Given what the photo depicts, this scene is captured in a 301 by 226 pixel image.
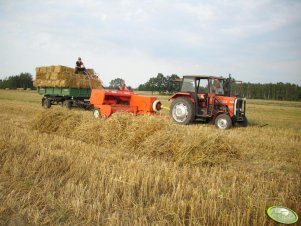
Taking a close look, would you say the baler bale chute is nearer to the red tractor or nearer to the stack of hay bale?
the red tractor

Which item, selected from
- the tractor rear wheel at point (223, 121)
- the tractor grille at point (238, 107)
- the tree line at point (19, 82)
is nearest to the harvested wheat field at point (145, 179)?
the tractor rear wheel at point (223, 121)

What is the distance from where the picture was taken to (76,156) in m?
5.34

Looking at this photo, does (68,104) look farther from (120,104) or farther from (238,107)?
(238,107)

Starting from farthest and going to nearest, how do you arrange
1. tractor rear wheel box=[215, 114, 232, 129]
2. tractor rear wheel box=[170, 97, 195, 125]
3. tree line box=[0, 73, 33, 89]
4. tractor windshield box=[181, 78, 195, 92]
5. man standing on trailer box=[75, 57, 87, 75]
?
1. tree line box=[0, 73, 33, 89]
2. man standing on trailer box=[75, 57, 87, 75]
3. tractor windshield box=[181, 78, 195, 92]
4. tractor rear wheel box=[170, 97, 195, 125]
5. tractor rear wheel box=[215, 114, 232, 129]

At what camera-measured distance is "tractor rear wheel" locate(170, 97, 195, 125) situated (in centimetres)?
1111

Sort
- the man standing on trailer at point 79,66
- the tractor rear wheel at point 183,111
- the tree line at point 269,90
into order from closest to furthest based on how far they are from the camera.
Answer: the tractor rear wheel at point 183,111 < the man standing on trailer at point 79,66 < the tree line at point 269,90

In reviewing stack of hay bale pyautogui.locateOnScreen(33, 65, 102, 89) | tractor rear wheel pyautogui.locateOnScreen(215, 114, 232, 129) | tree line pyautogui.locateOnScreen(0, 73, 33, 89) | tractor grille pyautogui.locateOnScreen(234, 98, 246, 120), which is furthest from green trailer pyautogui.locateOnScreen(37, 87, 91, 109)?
tree line pyautogui.locateOnScreen(0, 73, 33, 89)

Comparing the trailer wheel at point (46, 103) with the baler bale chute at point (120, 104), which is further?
the trailer wheel at point (46, 103)

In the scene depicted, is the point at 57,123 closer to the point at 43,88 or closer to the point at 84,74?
the point at 84,74

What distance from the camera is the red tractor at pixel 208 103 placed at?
A: 10750 mm

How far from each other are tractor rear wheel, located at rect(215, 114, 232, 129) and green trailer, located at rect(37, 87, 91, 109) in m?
7.07

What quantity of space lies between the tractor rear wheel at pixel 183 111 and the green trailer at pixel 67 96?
17.3 feet

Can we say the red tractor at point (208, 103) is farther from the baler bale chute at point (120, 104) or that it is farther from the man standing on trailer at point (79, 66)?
the man standing on trailer at point (79, 66)

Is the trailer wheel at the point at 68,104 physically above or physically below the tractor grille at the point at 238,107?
below
